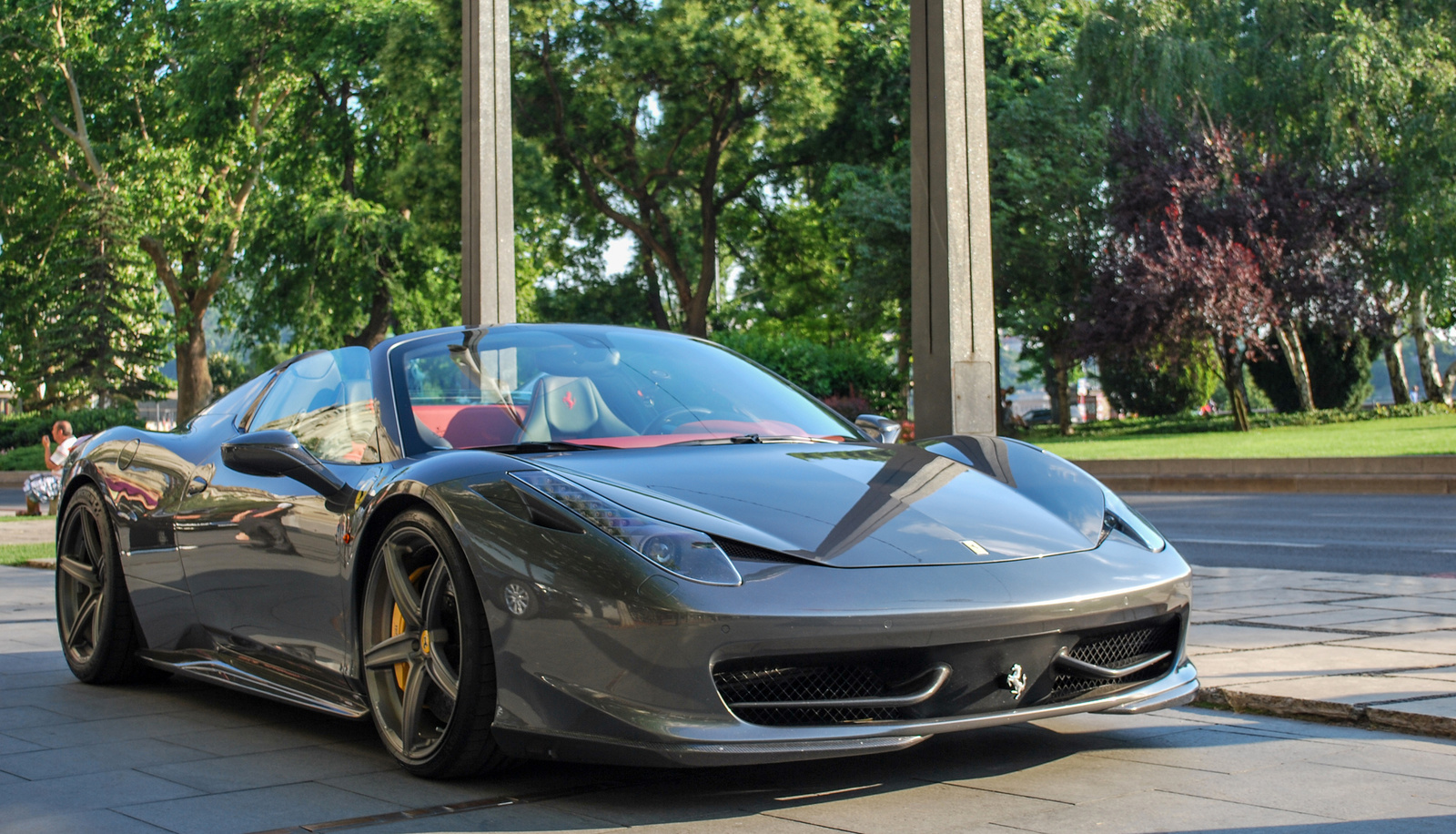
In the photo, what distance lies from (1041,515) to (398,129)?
3897cm

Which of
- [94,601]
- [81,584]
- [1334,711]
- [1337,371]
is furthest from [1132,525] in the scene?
[1337,371]

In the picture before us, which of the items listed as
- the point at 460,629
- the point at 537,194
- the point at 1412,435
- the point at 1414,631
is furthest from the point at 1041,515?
the point at 537,194

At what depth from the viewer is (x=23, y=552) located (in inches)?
480

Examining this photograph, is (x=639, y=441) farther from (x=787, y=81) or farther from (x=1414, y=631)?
(x=787, y=81)

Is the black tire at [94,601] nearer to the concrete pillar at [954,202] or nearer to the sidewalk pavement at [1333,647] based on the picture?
the concrete pillar at [954,202]

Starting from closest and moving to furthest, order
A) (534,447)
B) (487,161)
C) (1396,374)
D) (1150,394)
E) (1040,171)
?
(534,447)
(487,161)
(1040,171)
(1396,374)
(1150,394)

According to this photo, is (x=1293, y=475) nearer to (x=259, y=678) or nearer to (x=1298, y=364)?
(x=259, y=678)

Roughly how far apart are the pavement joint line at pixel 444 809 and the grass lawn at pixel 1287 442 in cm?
1869

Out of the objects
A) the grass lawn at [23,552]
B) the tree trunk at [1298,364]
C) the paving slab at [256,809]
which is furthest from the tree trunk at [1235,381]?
the paving slab at [256,809]

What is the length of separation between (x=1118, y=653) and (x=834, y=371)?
2848 centimetres

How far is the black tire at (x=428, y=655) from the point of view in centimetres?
349

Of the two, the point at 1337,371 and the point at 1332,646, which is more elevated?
the point at 1337,371

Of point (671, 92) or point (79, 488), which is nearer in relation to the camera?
point (79, 488)

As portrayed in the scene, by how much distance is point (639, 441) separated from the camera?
4.16m
